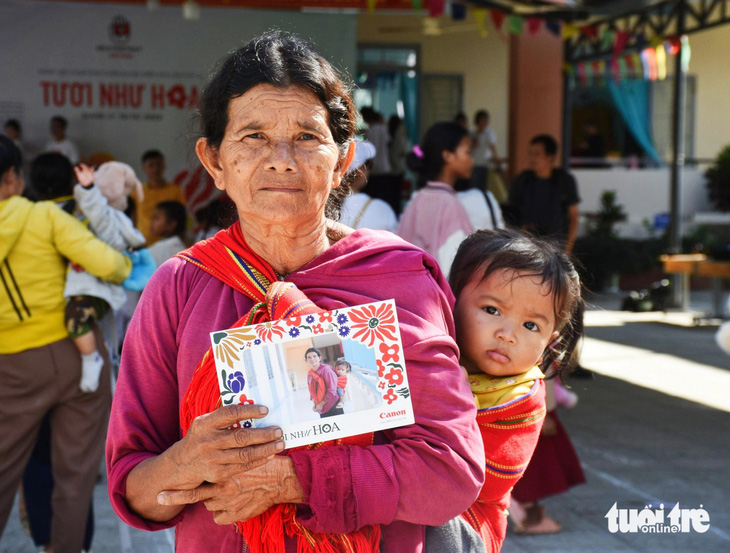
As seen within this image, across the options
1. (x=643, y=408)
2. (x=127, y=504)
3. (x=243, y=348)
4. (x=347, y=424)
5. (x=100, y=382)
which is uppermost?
(x=243, y=348)

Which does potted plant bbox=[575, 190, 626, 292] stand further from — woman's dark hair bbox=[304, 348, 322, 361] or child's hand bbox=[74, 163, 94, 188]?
woman's dark hair bbox=[304, 348, 322, 361]

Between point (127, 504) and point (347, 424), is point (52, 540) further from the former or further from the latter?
point (347, 424)

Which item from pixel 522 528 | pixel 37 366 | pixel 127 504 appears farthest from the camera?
pixel 522 528

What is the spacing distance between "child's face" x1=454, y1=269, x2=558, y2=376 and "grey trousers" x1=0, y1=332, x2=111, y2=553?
2112 millimetres

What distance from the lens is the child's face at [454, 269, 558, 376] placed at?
6.03 ft

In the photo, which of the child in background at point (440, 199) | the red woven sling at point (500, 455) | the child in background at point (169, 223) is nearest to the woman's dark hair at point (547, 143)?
the child in background at point (440, 199)

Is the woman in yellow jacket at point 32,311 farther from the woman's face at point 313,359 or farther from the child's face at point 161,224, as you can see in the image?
the woman's face at point 313,359

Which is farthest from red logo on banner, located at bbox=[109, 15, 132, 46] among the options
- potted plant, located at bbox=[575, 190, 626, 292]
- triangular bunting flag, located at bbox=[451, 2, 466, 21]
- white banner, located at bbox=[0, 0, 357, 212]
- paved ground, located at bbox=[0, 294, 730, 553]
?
potted plant, located at bbox=[575, 190, 626, 292]

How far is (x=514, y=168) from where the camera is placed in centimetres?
1166

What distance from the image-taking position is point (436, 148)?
14.4 ft

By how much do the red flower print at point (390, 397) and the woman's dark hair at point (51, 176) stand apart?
2.73 m

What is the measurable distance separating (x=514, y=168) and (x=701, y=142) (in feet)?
19.9

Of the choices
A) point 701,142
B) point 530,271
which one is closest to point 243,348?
point 530,271

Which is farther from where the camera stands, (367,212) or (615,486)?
(615,486)
